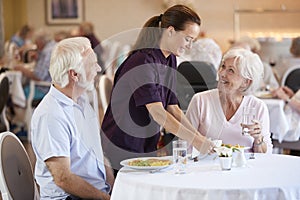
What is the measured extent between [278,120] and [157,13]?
22.1 ft

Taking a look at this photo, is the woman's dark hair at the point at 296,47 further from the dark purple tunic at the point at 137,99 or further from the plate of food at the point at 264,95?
the dark purple tunic at the point at 137,99

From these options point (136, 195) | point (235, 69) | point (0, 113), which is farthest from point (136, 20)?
point (136, 195)

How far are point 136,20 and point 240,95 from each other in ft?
27.6

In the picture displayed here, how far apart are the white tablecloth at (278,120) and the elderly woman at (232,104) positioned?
151cm

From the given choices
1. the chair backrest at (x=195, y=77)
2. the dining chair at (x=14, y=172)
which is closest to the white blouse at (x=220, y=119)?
the dining chair at (x=14, y=172)

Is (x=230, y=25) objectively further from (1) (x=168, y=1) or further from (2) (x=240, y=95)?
(2) (x=240, y=95)

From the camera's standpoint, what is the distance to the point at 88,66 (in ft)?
8.38

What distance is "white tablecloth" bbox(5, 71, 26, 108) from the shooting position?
651 cm

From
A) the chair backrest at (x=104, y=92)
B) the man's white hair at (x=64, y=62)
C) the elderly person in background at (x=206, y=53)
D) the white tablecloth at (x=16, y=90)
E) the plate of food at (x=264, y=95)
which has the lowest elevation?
the white tablecloth at (x=16, y=90)

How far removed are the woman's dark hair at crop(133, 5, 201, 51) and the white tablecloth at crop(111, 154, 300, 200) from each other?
0.75m

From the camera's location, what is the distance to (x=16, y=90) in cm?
652

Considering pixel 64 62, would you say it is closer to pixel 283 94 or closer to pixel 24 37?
pixel 283 94

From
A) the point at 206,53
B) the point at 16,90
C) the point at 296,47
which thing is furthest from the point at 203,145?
the point at 16,90

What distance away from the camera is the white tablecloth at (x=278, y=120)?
4.41m
